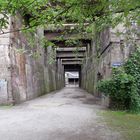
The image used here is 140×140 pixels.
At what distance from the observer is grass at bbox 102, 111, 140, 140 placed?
5797 mm

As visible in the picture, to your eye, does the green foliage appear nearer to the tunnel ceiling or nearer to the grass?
the grass

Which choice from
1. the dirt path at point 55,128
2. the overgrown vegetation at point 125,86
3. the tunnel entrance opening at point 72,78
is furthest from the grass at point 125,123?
the tunnel entrance opening at point 72,78

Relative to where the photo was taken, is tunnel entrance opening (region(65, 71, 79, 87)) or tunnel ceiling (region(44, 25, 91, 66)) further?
tunnel entrance opening (region(65, 71, 79, 87))

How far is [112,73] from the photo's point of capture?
9.81 m

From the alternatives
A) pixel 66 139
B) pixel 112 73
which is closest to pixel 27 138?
pixel 66 139

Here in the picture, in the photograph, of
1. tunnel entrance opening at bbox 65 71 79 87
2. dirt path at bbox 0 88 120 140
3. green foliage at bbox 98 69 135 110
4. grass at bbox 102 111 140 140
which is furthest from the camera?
tunnel entrance opening at bbox 65 71 79 87

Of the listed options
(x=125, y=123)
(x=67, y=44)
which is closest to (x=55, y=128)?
(x=125, y=123)

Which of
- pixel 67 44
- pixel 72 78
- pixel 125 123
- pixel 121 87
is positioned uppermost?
pixel 67 44

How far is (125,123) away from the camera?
7.09 m

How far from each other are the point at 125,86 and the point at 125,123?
2.30 meters

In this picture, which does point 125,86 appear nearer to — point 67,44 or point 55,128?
point 67,44

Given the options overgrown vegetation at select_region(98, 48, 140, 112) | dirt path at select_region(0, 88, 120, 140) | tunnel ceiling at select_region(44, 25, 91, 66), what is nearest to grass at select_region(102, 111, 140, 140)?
dirt path at select_region(0, 88, 120, 140)

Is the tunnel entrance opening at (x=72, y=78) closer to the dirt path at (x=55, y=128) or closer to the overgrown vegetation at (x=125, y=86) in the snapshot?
the overgrown vegetation at (x=125, y=86)

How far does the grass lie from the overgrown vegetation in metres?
0.59
